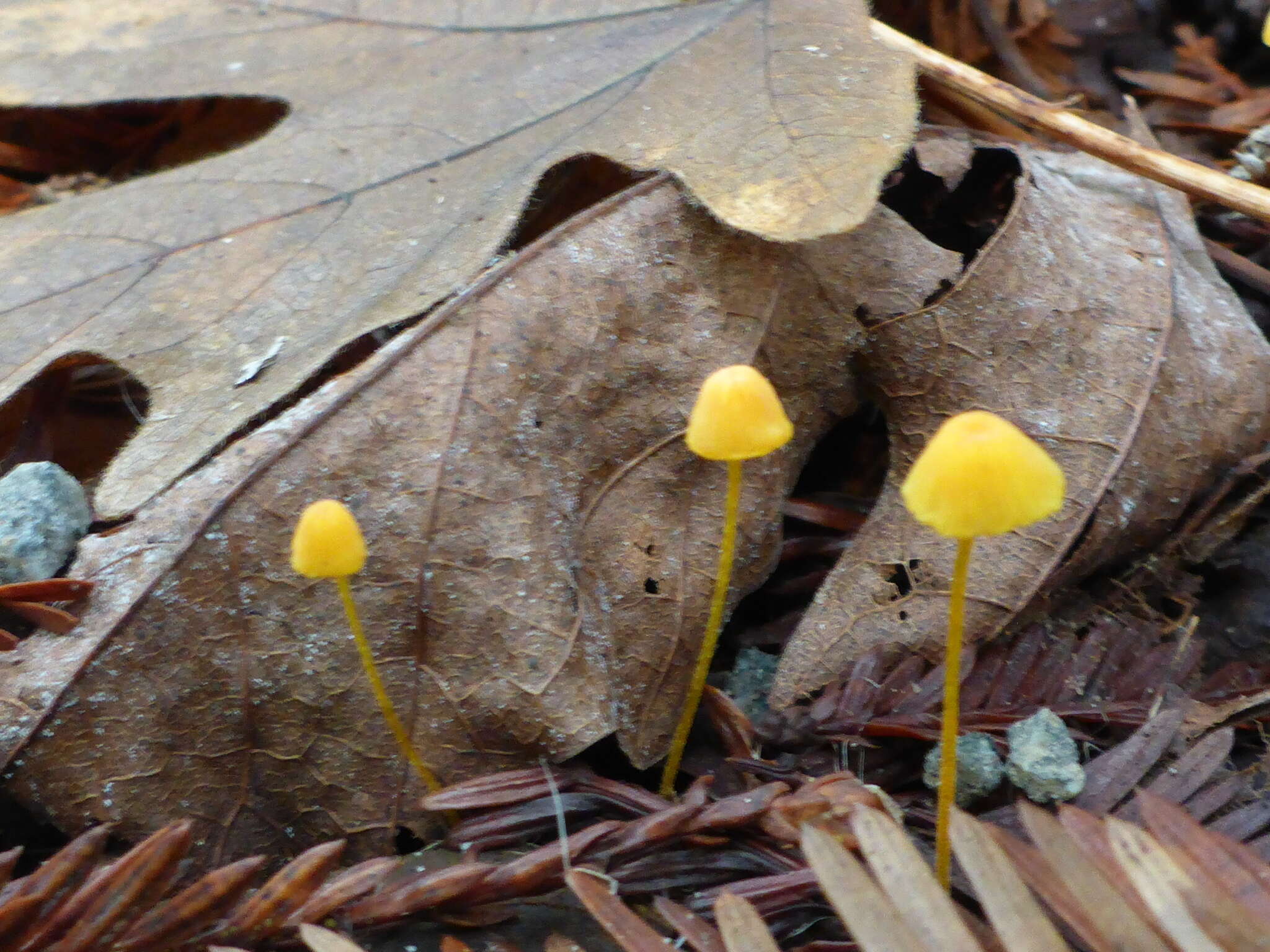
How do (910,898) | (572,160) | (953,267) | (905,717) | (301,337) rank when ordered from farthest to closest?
(572,160), (953,267), (301,337), (905,717), (910,898)

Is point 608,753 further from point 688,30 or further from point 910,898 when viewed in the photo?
point 688,30

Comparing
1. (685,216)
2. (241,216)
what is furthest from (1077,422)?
(241,216)

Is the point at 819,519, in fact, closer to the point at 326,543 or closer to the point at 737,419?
the point at 737,419

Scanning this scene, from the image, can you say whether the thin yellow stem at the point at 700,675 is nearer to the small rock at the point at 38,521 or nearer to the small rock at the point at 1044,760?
the small rock at the point at 1044,760

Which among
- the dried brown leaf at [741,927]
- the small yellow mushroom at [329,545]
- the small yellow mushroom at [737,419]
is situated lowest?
the dried brown leaf at [741,927]

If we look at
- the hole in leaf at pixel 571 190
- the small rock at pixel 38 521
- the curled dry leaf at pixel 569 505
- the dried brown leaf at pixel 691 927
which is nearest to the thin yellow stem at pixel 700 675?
the curled dry leaf at pixel 569 505

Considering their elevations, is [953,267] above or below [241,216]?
below

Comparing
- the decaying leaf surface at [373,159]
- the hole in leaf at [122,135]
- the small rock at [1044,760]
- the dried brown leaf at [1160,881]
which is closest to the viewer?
the dried brown leaf at [1160,881]
